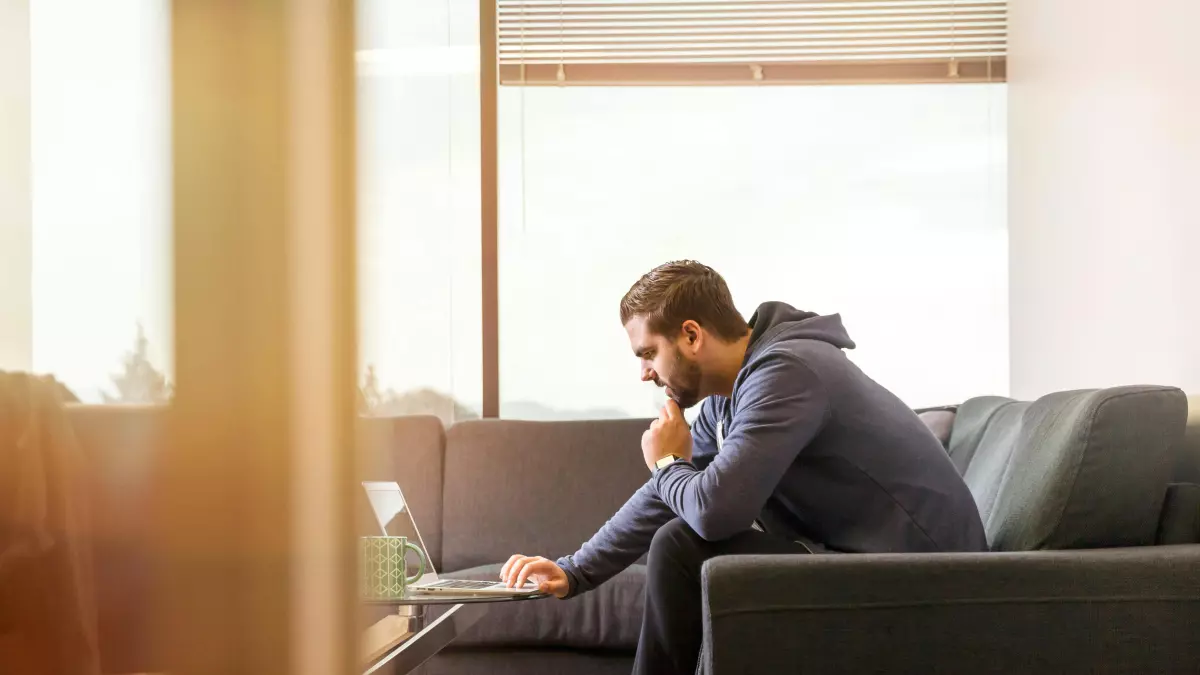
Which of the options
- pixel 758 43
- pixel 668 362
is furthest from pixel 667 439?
pixel 758 43

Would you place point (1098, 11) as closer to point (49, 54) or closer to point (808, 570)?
point (808, 570)

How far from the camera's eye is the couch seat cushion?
228 centimetres

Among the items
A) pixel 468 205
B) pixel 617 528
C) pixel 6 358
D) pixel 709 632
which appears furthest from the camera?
pixel 468 205

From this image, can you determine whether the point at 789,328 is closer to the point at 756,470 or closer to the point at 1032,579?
the point at 756,470

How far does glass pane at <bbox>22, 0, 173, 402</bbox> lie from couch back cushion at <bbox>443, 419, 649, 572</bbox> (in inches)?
96.9

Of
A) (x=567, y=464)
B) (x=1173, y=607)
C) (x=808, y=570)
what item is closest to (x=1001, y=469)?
(x=1173, y=607)

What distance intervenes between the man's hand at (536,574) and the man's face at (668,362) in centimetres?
36

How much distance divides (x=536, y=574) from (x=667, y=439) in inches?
11.9

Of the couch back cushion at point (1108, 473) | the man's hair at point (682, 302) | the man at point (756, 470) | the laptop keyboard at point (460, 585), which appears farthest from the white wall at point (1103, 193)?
the laptop keyboard at point (460, 585)

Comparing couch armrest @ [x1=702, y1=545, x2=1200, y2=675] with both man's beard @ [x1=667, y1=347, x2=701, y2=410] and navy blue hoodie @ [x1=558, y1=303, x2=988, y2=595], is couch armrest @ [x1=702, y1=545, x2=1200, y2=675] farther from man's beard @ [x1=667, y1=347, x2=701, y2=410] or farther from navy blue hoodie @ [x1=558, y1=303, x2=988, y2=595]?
man's beard @ [x1=667, y1=347, x2=701, y2=410]

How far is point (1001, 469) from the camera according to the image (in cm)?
189

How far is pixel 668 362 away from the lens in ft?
5.96

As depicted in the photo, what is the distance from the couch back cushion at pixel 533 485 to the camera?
267 centimetres

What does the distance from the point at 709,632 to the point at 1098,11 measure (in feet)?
7.67
